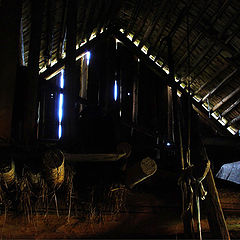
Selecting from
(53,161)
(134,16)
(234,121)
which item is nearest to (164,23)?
(134,16)

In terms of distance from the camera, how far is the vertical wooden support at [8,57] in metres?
3.31

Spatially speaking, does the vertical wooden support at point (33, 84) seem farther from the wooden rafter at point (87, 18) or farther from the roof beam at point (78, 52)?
the roof beam at point (78, 52)

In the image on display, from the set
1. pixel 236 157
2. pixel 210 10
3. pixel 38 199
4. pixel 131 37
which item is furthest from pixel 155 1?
pixel 38 199

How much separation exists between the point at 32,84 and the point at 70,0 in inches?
66.8

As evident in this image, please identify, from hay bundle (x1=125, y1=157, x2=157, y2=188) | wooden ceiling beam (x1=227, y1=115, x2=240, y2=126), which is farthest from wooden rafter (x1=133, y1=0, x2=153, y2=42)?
hay bundle (x1=125, y1=157, x2=157, y2=188)

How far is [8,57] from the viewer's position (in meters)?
3.46

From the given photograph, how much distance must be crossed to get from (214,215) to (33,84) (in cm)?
311

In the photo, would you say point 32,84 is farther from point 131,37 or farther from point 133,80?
point 131,37

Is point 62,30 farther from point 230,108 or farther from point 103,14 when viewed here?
point 230,108

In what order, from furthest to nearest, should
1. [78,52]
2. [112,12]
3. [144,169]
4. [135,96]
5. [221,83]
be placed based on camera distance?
[135,96] → [78,52] → [112,12] → [221,83] → [144,169]

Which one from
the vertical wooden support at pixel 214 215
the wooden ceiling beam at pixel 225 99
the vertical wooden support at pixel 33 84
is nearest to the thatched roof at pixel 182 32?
the wooden ceiling beam at pixel 225 99

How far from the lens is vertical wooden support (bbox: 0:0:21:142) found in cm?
331

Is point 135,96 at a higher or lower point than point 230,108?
higher

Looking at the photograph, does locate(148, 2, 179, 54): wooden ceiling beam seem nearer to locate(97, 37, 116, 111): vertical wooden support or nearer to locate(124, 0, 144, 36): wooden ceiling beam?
locate(124, 0, 144, 36): wooden ceiling beam
